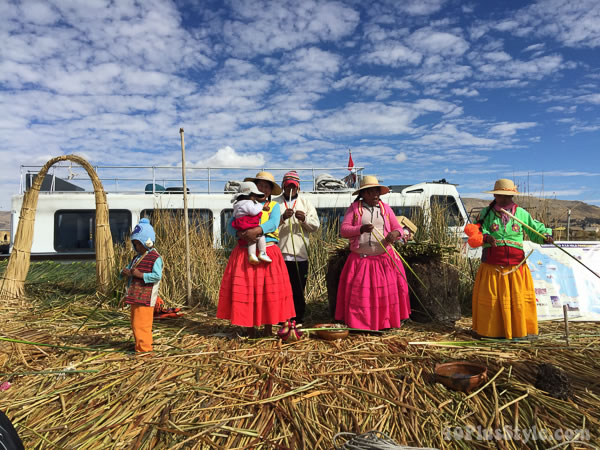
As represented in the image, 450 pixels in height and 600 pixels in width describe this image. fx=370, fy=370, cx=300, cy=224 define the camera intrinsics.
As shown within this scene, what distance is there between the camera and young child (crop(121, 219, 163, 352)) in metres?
3.22

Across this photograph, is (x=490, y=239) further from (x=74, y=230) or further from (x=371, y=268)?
(x=74, y=230)

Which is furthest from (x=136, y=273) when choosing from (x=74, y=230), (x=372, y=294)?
(x=74, y=230)

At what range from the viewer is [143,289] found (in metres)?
3.24

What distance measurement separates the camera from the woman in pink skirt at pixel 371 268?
382 cm

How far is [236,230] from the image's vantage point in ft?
11.9

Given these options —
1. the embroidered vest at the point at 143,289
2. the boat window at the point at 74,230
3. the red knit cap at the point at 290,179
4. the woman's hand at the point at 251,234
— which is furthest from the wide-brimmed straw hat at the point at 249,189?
the boat window at the point at 74,230

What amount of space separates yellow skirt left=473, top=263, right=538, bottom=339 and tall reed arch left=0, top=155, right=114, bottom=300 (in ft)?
16.8

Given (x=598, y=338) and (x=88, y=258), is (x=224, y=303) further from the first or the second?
(x=88, y=258)

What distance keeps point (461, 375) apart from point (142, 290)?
2.62 m

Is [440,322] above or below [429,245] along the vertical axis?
below

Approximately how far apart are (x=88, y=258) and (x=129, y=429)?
25.0 ft

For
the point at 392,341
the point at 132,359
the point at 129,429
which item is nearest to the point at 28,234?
the point at 132,359

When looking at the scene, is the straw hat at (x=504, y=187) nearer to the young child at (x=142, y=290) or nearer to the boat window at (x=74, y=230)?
the young child at (x=142, y=290)

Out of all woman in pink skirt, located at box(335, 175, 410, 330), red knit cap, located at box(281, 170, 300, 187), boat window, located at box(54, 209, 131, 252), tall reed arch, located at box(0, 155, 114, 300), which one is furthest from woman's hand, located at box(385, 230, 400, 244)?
boat window, located at box(54, 209, 131, 252)
